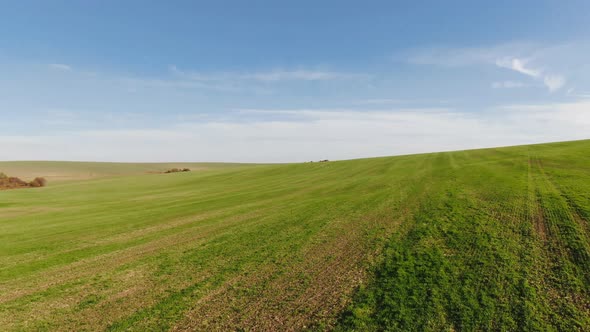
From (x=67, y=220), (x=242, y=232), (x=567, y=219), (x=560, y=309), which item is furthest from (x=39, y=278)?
(x=567, y=219)

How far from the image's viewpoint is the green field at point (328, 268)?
6.68 metres

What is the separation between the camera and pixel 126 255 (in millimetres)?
11703

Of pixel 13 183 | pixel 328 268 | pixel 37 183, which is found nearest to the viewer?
pixel 328 268

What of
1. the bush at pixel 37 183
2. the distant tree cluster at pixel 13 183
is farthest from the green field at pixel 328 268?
the bush at pixel 37 183

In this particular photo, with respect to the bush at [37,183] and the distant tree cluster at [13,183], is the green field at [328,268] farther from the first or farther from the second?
the bush at [37,183]

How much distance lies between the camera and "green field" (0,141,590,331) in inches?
263

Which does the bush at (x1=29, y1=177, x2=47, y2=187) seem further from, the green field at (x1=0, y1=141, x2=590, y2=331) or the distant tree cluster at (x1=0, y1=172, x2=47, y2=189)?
the green field at (x1=0, y1=141, x2=590, y2=331)

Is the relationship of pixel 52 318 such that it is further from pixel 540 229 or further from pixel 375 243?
pixel 540 229

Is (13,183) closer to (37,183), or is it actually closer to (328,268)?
(37,183)

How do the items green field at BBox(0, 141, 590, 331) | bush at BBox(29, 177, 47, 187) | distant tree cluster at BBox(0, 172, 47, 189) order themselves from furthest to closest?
bush at BBox(29, 177, 47, 187) → distant tree cluster at BBox(0, 172, 47, 189) → green field at BBox(0, 141, 590, 331)

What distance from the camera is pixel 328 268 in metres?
9.21

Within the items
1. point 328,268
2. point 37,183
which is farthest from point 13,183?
point 328,268

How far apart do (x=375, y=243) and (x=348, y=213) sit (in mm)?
4874

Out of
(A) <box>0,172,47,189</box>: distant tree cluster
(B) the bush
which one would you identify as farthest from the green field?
(B) the bush
